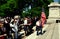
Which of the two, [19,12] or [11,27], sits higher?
[11,27]

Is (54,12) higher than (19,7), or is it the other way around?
(54,12)

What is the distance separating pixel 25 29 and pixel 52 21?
6391 mm

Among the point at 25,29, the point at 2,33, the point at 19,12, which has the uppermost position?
the point at 2,33

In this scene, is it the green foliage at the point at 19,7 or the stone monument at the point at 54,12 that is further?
the green foliage at the point at 19,7

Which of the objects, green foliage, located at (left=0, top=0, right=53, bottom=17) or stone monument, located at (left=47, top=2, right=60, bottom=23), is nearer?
stone monument, located at (left=47, top=2, right=60, bottom=23)

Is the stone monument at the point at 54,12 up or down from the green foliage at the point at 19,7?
up

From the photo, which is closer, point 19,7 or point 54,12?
point 54,12

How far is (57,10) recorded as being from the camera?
24547 mm

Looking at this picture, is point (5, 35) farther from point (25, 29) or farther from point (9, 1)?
point (9, 1)

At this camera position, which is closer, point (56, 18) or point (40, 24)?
point (40, 24)

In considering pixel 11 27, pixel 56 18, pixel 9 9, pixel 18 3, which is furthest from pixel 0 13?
pixel 11 27

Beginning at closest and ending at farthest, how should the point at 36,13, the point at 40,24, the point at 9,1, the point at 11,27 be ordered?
the point at 11,27
the point at 40,24
the point at 36,13
the point at 9,1

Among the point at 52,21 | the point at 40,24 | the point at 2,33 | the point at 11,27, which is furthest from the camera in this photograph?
the point at 52,21

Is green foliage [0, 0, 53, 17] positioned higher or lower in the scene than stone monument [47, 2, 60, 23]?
lower
